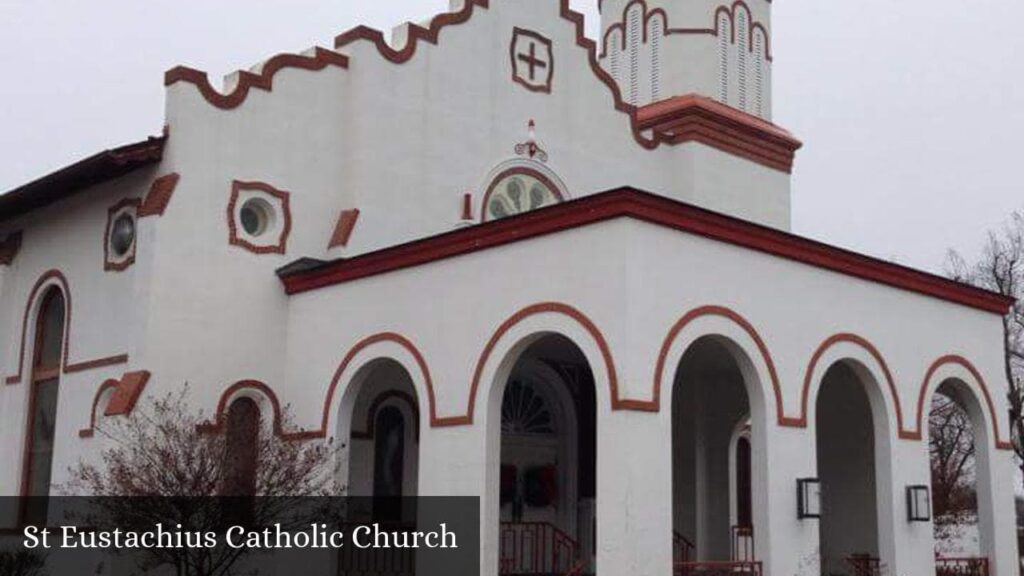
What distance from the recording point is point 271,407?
66.4 ft

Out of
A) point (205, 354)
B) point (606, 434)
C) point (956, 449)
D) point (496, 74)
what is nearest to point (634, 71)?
point (496, 74)

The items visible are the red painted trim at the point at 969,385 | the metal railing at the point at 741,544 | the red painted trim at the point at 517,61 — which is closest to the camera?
the red painted trim at the point at 969,385

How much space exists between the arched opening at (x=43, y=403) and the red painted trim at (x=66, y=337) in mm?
185

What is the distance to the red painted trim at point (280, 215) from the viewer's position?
20.2 metres

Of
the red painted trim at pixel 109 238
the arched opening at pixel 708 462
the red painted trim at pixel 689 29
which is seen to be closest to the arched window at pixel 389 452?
the red painted trim at pixel 109 238

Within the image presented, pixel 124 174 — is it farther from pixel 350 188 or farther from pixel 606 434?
pixel 606 434

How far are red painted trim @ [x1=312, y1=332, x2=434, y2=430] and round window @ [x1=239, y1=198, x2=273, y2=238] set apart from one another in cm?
283

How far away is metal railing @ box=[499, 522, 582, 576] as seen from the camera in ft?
67.2

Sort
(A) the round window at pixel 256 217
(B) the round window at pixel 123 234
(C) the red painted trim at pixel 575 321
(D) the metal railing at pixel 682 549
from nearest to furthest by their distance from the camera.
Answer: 1. (C) the red painted trim at pixel 575 321
2. (B) the round window at pixel 123 234
3. (A) the round window at pixel 256 217
4. (D) the metal railing at pixel 682 549

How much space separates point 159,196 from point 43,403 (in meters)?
5.00

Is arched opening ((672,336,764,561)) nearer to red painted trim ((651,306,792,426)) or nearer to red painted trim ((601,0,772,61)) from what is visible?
red painted trim ((651,306,792,426))

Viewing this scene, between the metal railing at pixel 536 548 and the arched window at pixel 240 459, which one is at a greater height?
the arched window at pixel 240 459

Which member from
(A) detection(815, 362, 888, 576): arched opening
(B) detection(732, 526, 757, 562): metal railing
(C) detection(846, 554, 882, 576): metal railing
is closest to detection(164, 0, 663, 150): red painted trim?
(A) detection(815, 362, 888, 576): arched opening
